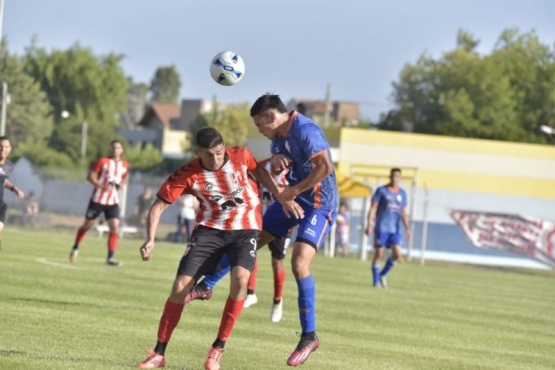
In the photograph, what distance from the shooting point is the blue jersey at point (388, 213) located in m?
24.5

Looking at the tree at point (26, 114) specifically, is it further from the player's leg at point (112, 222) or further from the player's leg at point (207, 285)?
the player's leg at point (207, 285)

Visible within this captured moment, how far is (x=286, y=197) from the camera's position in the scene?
11.2m

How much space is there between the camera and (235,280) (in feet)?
34.7

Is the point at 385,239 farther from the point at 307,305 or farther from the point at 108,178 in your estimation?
the point at 307,305

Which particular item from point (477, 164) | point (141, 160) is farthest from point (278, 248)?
point (141, 160)

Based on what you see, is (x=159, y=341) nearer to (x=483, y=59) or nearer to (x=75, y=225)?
(x=75, y=225)

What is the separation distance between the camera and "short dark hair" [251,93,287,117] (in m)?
11.2

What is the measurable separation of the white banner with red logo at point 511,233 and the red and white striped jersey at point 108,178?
74.1 feet

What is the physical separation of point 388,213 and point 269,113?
13536mm

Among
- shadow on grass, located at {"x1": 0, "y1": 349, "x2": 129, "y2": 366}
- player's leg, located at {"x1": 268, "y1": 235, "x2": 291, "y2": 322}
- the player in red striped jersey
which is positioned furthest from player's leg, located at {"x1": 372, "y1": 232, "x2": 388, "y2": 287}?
shadow on grass, located at {"x1": 0, "y1": 349, "x2": 129, "y2": 366}

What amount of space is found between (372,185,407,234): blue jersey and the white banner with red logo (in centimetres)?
1929

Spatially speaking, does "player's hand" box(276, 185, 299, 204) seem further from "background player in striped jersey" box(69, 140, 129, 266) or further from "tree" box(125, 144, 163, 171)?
"tree" box(125, 144, 163, 171)

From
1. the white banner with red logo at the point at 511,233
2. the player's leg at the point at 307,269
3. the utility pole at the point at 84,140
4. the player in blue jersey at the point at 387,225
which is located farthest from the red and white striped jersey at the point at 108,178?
the utility pole at the point at 84,140

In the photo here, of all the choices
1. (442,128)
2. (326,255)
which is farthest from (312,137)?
(442,128)
